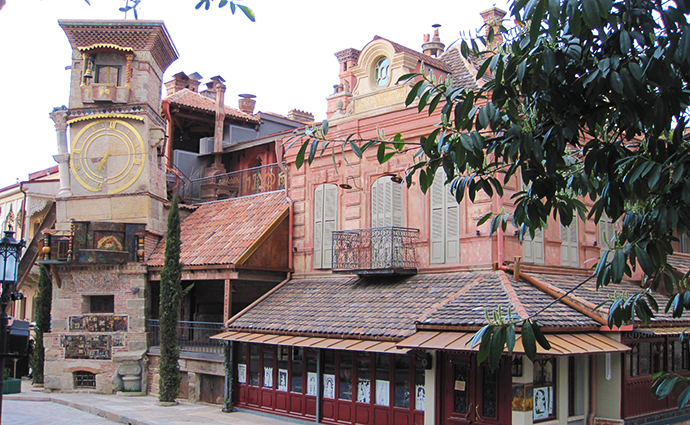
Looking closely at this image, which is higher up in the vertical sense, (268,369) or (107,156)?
(107,156)

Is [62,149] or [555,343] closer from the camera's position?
[555,343]

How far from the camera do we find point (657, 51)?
4.93m

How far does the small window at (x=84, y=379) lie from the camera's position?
2230 centimetres

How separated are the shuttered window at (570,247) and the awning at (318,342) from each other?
17.7 ft

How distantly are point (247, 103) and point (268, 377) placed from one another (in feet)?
58.2

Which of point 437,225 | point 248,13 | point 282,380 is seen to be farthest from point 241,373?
point 248,13

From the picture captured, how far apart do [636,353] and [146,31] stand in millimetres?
17135

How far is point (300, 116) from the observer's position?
33.7 metres

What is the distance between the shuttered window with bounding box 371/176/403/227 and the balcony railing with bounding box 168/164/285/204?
6.15 meters

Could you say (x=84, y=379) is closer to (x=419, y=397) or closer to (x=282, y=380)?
(x=282, y=380)

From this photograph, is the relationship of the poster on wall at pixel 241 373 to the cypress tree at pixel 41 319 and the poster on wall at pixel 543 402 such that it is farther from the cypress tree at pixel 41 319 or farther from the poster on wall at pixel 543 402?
the cypress tree at pixel 41 319

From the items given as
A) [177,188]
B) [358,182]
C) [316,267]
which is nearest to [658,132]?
[358,182]

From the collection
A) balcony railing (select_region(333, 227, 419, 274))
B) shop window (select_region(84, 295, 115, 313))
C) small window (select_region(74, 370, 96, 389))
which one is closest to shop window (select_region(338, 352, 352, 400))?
balcony railing (select_region(333, 227, 419, 274))

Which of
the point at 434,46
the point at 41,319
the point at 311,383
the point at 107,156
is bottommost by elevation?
the point at 311,383
